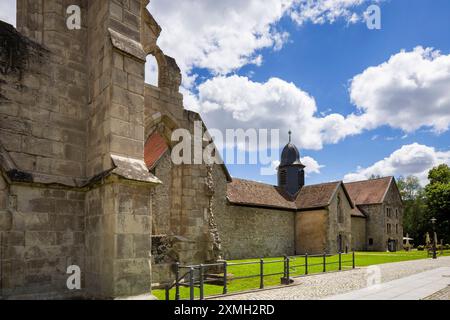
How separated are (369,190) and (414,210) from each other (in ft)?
57.7

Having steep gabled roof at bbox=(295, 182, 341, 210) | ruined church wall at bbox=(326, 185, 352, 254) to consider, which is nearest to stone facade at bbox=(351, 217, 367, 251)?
ruined church wall at bbox=(326, 185, 352, 254)

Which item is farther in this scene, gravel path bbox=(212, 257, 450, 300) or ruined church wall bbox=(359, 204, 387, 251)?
ruined church wall bbox=(359, 204, 387, 251)

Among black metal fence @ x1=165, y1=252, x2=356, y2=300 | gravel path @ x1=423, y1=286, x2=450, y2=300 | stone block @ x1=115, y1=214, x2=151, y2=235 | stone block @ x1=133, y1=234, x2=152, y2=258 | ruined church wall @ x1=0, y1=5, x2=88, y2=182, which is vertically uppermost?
ruined church wall @ x1=0, y1=5, x2=88, y2=182

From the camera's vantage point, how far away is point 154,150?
21.8 metres

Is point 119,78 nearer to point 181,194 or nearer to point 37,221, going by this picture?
point 37,221

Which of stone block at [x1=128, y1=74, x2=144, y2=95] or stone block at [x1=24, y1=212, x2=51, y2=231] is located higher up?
stone block at [x1=128, y1=74, x2=144, y2=95]

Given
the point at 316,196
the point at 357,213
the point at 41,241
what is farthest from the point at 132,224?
the point at 357,213

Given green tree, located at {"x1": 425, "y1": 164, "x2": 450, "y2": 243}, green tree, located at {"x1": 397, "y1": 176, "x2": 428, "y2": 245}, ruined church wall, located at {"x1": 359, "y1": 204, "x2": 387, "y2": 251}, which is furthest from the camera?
green tree, located at {"x1": 397, "y1": 176, "x2": 428, "y2": 245}

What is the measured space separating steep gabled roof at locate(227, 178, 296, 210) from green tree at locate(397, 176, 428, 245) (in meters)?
25.7

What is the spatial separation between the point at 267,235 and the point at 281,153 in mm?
12811

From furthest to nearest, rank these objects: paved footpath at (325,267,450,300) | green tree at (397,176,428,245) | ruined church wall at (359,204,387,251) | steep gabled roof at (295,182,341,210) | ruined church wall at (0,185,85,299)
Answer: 1. green tree at (397,176,428,245)
2. ruined church wall at (359,204,387,251)
3. steep gabled roof at (295,182,341,210)
4. paved footpath at (325,267,450,300)
5. ruined church wall at (0,185,85,299)

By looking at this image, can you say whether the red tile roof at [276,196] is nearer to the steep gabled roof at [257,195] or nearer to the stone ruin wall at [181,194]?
the steep gabled roof at [257,195]

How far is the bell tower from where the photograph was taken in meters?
37.5

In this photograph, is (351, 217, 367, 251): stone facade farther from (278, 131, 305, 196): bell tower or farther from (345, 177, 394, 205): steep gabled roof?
(278, 131, 305, 196): bell tower
